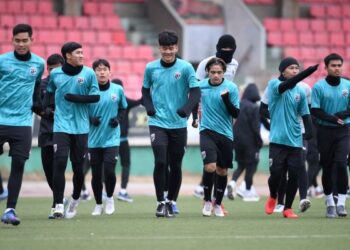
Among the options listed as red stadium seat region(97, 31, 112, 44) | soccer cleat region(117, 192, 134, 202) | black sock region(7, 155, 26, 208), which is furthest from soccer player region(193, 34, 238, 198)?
red stadium seat region(97, 31, 112, 44)

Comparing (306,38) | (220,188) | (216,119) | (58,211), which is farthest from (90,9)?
(58,211)

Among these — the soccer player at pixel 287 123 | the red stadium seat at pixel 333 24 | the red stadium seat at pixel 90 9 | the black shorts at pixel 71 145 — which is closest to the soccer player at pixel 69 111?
the black shorts at pixel 71 145

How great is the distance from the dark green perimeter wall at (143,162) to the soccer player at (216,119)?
411 inches

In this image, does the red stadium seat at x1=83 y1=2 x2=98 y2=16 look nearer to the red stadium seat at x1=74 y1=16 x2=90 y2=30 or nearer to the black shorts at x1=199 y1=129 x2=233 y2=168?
the red stadium seat at x1=74 y1=16 x2=90 y2=30

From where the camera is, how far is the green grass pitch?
36.5 ft

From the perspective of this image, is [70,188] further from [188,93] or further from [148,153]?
[188,93]

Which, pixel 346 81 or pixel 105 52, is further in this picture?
pixel 105 52

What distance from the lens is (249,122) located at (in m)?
21.2

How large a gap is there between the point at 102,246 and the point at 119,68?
64.1 feet

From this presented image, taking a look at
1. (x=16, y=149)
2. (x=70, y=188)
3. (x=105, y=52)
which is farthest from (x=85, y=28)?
(x=16, y=149)

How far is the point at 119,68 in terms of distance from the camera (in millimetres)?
30344

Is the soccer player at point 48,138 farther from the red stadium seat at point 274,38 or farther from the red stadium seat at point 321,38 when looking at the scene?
the red stadium seat at point 321,38

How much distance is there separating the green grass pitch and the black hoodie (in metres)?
5.02

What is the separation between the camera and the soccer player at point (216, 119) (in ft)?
48.2
